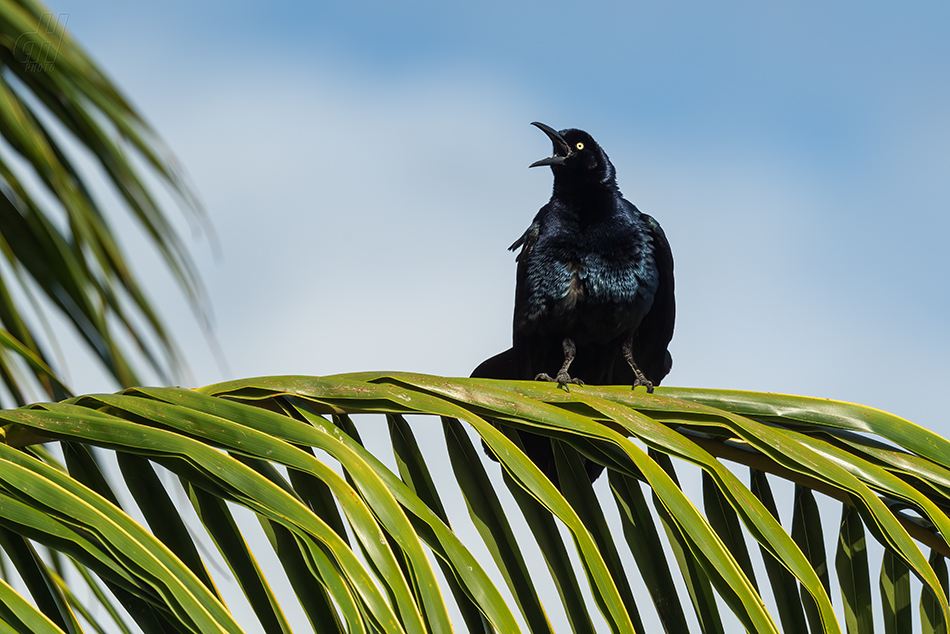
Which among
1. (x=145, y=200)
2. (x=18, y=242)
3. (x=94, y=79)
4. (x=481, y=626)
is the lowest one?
(x=481, y=626)

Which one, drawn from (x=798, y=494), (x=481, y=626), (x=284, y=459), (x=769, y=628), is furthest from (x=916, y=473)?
(x=284, y=459)

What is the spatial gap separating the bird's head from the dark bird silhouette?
2cm

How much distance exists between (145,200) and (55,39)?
39 centimetres

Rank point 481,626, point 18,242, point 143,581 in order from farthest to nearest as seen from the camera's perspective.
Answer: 1. point 18,242
2. point 481,626
3. point 143,581

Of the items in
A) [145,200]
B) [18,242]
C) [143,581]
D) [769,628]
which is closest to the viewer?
[143,581]

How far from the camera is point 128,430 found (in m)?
1.19

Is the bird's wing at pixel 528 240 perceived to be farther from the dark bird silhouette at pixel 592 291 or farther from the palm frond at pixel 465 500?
the palm frond at pixel 465 500

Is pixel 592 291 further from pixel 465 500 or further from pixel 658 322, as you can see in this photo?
pixel 465 500

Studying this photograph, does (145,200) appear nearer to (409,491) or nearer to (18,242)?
(18,242)

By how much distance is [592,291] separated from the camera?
318 centimetres

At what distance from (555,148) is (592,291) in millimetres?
895

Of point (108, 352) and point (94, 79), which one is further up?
point (94, 79)

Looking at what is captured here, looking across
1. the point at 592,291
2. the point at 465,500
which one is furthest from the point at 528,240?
the point at 465,500

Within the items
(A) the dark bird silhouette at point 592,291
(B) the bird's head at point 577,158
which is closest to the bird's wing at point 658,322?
(A) the dark bird silhouette at point 592,291
